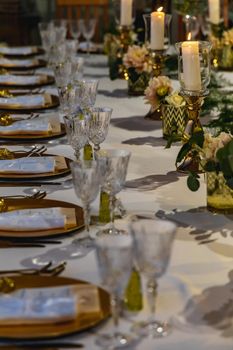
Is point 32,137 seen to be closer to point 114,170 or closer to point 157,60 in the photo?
point 157,60

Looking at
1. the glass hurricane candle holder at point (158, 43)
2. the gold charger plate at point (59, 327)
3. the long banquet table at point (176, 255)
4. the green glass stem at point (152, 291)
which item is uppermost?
the glass hurricane candle holder at point (158, 43)

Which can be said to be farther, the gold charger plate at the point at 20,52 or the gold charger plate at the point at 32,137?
the gold charger plate at the point at 20,52

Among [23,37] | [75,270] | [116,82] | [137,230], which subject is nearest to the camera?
[137,230]

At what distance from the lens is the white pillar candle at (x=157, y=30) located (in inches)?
115

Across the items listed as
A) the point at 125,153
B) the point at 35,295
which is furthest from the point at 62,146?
the point at 35,295

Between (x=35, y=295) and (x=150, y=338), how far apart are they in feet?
0.71

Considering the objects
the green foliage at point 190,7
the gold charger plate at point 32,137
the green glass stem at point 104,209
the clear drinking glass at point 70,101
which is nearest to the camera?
the green glass stem at point 104,209

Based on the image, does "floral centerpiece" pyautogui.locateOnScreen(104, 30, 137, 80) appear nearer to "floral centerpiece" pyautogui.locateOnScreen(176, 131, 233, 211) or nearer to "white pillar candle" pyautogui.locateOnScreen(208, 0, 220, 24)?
"white pillar candle" pyautogui.locateOnScreen(208, 0, 220, 24)

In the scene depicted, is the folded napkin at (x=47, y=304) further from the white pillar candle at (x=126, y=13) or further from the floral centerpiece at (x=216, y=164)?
the white pillar candle at (x=126, y=13)

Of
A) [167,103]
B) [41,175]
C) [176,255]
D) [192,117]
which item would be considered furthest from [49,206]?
[167,103]

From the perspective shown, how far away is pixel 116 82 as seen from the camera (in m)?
3.72

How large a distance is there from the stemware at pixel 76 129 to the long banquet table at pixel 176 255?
0.12m

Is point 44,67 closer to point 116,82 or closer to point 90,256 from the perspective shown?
point 116,82

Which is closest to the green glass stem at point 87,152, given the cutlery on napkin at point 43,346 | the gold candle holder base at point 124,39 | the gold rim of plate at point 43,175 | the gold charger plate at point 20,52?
the gold rim of plate at point 43,175
